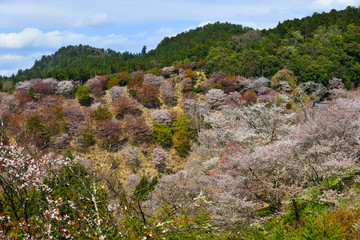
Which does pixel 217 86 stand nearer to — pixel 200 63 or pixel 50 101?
pixel 200 63

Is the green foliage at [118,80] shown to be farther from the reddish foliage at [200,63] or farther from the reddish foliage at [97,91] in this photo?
the reddish foliage at [200,63]

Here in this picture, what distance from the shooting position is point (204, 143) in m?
25.7

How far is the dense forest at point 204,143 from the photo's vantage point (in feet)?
20.6

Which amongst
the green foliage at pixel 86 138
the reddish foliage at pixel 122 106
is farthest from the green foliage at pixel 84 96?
the green foliage at pixel 86 138

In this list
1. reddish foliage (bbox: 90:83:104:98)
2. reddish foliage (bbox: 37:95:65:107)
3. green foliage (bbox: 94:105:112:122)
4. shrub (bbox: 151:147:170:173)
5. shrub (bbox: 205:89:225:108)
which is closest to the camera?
shrub (bbox: 151:147:170:173)

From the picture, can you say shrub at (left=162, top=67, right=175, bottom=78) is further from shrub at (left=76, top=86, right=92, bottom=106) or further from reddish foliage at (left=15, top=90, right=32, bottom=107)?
reddish foliage at (left=15, top=90, right=32, bottom=107)

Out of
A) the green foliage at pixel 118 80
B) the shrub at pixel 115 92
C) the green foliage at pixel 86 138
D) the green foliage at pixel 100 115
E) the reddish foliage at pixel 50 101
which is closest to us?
the green foliage at pixel 86 138

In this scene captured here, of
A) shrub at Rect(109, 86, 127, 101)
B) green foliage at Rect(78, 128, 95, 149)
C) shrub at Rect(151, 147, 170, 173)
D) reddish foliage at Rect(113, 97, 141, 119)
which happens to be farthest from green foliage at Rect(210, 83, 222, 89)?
green foliage at Rect(78, 128, 95, 149)

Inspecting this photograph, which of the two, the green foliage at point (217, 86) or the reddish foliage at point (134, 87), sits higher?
the reddish foliage at point (134, 87)

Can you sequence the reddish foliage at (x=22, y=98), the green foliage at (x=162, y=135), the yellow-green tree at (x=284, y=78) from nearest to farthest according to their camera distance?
the green foliage at (x=162, y=135) → the reddish foliage at (x=22, y=98) → the yellow-green tree at (x=284, y=78)

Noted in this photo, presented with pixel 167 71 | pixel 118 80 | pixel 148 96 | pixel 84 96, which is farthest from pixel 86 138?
pixel 167 71

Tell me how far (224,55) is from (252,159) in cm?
4351

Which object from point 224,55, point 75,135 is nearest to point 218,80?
point 224,55

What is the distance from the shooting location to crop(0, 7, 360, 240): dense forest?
6.27 m
